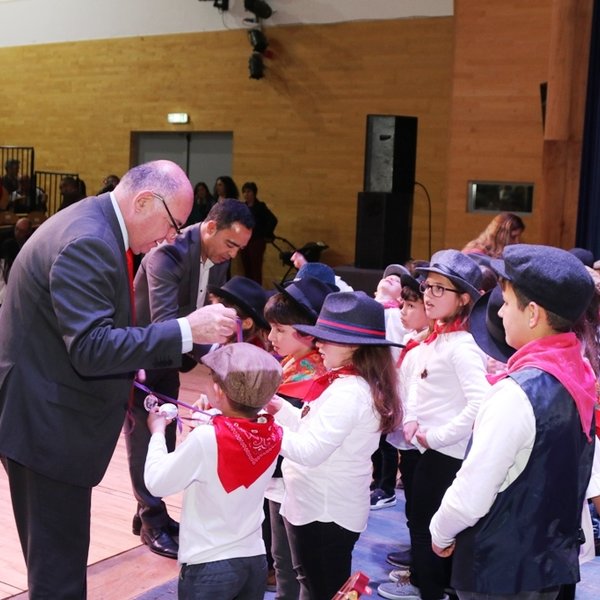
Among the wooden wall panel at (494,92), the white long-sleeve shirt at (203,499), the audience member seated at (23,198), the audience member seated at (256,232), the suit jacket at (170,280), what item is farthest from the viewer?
the audience member seated at (23,198)

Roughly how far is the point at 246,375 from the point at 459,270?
1.26 meters

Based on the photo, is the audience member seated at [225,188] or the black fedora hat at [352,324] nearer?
the black fedora hat at [352,324]

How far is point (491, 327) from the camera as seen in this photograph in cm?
249

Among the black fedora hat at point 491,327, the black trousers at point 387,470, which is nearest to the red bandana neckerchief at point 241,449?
the black fedora hat at point 491,327

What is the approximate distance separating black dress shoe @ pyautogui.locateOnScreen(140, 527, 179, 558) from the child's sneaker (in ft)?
4.13

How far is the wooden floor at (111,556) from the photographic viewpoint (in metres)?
3.43

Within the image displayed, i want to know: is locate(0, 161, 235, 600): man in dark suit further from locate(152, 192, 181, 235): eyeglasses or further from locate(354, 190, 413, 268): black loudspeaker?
locate(354, 190, 413, 268): black loudspeaker

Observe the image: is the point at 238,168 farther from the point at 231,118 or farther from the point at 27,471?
the point at 27,471

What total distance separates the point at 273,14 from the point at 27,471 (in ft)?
38.4

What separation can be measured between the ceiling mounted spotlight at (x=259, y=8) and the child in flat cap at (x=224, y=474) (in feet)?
37.0

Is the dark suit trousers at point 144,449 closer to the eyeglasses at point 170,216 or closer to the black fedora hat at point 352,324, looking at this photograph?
the black fedora hat at point 352,324

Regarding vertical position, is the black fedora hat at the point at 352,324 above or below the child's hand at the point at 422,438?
above

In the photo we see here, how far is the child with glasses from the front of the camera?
10.7ft

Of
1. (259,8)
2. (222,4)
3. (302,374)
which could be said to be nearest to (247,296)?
(302,374)
